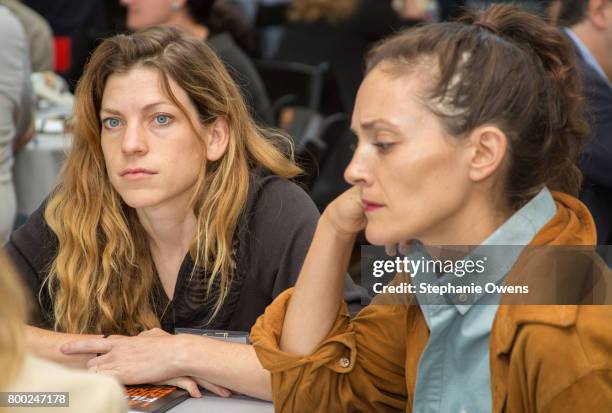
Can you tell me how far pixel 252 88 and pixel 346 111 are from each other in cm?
138

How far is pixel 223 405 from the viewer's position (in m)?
2.04

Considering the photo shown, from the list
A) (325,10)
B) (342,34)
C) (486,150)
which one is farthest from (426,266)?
(325,10)

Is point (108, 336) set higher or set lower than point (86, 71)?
lower

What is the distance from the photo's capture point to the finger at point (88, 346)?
7.27 feet

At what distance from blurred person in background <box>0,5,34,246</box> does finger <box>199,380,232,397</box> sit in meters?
1.59

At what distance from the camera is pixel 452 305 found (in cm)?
177

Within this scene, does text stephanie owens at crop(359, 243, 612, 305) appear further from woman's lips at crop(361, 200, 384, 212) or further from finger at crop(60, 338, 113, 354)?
finger at crop(60, 338, 113, 354)

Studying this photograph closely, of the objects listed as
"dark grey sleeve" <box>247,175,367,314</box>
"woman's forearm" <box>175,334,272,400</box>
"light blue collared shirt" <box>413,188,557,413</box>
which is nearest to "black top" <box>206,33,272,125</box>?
"dark grey sleeve" <box>247,175,367,314</box>

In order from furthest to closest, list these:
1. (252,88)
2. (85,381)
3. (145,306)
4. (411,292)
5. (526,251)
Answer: (252,88), (145,306), (411,292), (526,251), (85,381)

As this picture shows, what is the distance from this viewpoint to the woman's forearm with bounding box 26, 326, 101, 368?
89.1 inches

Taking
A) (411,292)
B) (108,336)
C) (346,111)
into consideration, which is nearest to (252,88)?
(346,111)

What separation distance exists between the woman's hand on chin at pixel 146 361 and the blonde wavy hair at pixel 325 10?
158 inches

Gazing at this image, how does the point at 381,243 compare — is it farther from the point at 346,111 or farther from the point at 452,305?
the point at 346,111

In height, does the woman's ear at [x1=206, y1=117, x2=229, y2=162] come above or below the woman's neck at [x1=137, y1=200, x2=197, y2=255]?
above
